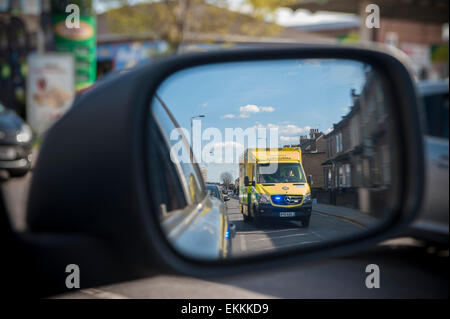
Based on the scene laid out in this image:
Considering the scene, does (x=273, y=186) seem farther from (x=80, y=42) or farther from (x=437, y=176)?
(x=80, y=42)

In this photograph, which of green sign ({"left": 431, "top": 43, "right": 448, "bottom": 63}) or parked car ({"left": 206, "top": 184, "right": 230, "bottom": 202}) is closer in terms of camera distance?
parked car ({"left": 206, "top": 184, "right": 230, "bottom": 202})

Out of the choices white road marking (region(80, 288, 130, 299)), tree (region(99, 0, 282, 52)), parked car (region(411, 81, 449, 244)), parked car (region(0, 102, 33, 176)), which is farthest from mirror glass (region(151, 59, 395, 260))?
tree (region(99, 0, 282, 52))

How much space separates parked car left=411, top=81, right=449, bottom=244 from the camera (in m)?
4.43

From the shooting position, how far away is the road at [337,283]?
12.0 ft

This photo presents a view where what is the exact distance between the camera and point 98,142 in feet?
2.98

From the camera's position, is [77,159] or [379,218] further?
[379,218]

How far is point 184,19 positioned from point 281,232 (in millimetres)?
21218

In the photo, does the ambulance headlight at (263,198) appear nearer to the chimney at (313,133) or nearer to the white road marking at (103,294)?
the chimney at (313,133)

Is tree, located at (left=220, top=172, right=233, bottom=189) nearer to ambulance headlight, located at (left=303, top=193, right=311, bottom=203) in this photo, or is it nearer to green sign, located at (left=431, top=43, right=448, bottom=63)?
ambulance headlight, located at (left=303, top=193, right=311, bottom=203)

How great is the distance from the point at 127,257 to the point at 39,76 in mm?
23553

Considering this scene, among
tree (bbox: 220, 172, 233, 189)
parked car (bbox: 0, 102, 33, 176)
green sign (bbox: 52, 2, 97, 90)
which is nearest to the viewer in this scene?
tree (bbox: 220, 172, 233, 189)

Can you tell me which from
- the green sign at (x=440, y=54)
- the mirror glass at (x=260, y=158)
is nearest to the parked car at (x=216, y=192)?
the mirror glass at (x=260, y=158)
